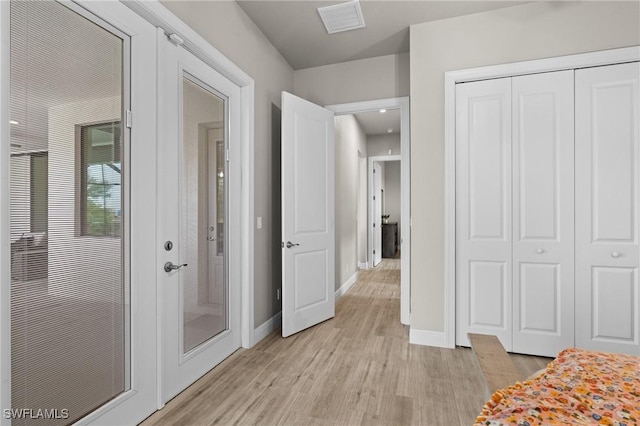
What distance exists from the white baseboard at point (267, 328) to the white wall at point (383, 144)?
4537 mm

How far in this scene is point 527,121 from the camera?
8.66 feet

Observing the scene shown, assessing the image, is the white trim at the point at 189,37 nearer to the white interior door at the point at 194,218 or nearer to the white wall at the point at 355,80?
the white interior door at the point at 194,218

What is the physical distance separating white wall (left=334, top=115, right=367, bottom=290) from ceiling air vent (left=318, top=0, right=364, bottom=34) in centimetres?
169

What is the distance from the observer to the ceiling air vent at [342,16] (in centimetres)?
265

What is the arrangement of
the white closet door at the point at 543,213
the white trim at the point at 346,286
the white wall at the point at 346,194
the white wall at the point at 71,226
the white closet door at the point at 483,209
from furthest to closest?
the white wall at the point at 346,194 < the white trim at the point at 346,286 < the white closet door at the point at 483,209 < the white closet door at the point at 543,213 < the white wall at the point at 71,226

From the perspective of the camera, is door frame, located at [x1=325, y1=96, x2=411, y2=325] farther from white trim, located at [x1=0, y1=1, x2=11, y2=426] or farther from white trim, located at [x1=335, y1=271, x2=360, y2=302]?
white trim, located at [x1=0, y1=1, x2=11, y2=426]

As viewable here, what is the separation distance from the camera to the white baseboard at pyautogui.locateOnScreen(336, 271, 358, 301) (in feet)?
14.8

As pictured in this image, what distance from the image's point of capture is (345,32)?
303 cm

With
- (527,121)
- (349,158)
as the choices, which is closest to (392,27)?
(527,121)

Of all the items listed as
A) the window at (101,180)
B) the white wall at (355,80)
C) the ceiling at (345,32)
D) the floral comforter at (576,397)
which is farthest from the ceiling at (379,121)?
the floral comforter at (576,397)

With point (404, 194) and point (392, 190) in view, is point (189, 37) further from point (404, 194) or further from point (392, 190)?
point (392, 190)

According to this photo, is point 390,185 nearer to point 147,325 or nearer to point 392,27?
point 392,27

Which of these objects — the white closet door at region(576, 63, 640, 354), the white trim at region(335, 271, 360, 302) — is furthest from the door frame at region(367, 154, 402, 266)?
the white closet door at region(576, 63, 640, 354)

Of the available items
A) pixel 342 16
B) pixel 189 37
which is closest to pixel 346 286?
pixel 342 16
